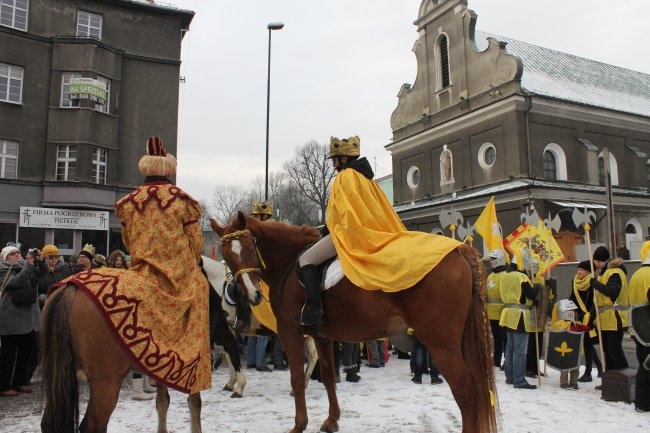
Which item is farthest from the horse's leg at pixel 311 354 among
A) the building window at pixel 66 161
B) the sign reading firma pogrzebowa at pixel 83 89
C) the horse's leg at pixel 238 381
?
the sign reading firma pogrzebowa at pixel 83 89

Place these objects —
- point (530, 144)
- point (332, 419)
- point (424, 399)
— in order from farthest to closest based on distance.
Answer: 1. point (530, 144)
2. point (424, 399)
3. point (332, 419)

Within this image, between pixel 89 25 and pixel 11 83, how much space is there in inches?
192

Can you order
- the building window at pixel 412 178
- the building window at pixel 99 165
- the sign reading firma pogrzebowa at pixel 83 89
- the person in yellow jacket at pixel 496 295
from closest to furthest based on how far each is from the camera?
the person in yellow jacket at pixel 496 295
the sign reading firma pogrzebowa at pixel 83 89
the building window at pixel 99 165
the building window at pixel 412 178

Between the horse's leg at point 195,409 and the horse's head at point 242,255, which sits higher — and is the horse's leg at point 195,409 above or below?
below

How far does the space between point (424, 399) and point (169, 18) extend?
26.5m

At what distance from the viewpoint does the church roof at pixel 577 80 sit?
2969cm

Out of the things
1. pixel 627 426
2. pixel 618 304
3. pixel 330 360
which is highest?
pixel 618 304

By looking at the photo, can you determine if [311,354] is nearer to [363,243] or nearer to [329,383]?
[329,383]

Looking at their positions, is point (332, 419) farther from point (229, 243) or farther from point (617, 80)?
point (617, 80)

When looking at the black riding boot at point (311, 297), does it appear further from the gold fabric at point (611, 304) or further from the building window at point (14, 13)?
the building window at point (14, 13)

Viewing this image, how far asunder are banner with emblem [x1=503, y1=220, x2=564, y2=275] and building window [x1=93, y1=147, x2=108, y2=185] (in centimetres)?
2113

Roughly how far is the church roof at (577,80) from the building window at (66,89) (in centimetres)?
2312

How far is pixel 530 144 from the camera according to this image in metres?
27.1

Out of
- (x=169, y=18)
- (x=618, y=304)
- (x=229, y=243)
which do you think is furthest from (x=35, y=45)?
(x=618, y=304)
